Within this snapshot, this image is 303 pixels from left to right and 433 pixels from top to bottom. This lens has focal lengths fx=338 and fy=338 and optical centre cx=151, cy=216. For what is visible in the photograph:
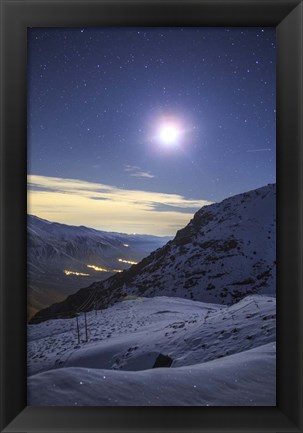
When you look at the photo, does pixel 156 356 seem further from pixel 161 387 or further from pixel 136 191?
pixel 136 191

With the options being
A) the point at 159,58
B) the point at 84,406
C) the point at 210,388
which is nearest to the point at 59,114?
the point at 159,58

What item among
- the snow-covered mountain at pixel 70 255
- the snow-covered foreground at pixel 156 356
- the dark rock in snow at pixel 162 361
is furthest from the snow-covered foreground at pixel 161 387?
the snow-covered mountain at pixel 70 255

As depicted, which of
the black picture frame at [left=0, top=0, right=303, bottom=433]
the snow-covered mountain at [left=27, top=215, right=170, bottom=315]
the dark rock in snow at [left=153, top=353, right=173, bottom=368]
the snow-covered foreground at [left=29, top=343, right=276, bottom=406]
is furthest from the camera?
the dark rock in snow at [left=153, top=353, right=173, bottom=368]

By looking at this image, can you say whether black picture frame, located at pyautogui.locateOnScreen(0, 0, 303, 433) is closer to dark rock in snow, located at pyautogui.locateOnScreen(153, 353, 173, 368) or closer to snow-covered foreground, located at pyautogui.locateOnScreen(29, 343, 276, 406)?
snow-covered foreground, located at pyautogui.locateOnScreen(29, 343, 276, 406)

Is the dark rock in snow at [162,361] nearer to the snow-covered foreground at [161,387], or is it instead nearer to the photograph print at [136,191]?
the photograph print at [136,191]

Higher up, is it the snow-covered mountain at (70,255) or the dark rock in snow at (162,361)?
the snow-covered mountain at (70,255)

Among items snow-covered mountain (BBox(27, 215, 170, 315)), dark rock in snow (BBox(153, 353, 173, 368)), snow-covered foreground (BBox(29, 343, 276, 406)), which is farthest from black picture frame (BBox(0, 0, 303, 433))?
dark rock in snow (BBox(153, 353, 173, 368))
